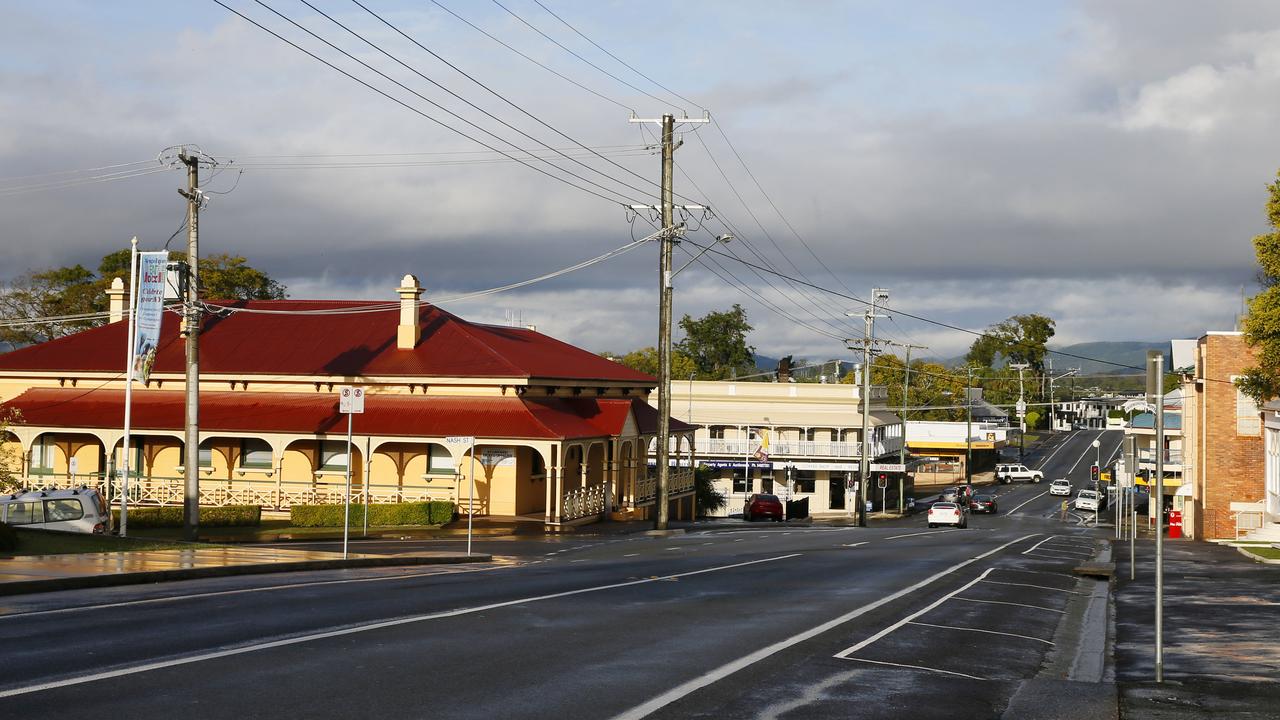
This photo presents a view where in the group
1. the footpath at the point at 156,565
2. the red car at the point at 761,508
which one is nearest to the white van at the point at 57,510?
the footpath at the point at 156,565

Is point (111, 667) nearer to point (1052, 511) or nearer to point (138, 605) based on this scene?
point (138, 605)

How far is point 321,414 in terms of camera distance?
145 feet

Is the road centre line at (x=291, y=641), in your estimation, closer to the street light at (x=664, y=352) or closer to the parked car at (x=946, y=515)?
the street light at (x=664, y=352)

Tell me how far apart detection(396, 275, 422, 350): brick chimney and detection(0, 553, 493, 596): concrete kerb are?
21733 millimetres

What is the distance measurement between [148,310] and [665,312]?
16515mm

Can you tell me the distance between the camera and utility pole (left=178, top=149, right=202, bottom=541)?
31781 millimetres

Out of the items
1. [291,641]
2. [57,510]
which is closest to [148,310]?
[57,510]

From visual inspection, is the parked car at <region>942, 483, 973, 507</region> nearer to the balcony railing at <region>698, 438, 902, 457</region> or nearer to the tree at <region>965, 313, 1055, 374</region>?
the balcony railing at <region>698, 438, 902, 457</region>

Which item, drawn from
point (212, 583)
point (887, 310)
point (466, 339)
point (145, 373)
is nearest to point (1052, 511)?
point (887, 310)

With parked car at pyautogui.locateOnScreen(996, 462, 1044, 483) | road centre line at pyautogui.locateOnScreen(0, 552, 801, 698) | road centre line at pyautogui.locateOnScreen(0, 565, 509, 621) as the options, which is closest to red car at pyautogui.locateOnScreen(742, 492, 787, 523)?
road centre line at pyautogui.locateOnScreen(0, 565, 509, 621)

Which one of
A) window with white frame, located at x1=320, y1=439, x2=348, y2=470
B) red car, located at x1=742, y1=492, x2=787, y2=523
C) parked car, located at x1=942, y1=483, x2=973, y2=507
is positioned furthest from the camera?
parked car, located at x1=942, y1=483, x2=973, y2=507

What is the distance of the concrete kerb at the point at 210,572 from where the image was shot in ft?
52.9

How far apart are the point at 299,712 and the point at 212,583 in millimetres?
10014

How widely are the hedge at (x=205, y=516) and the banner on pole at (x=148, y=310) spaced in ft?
18.7
